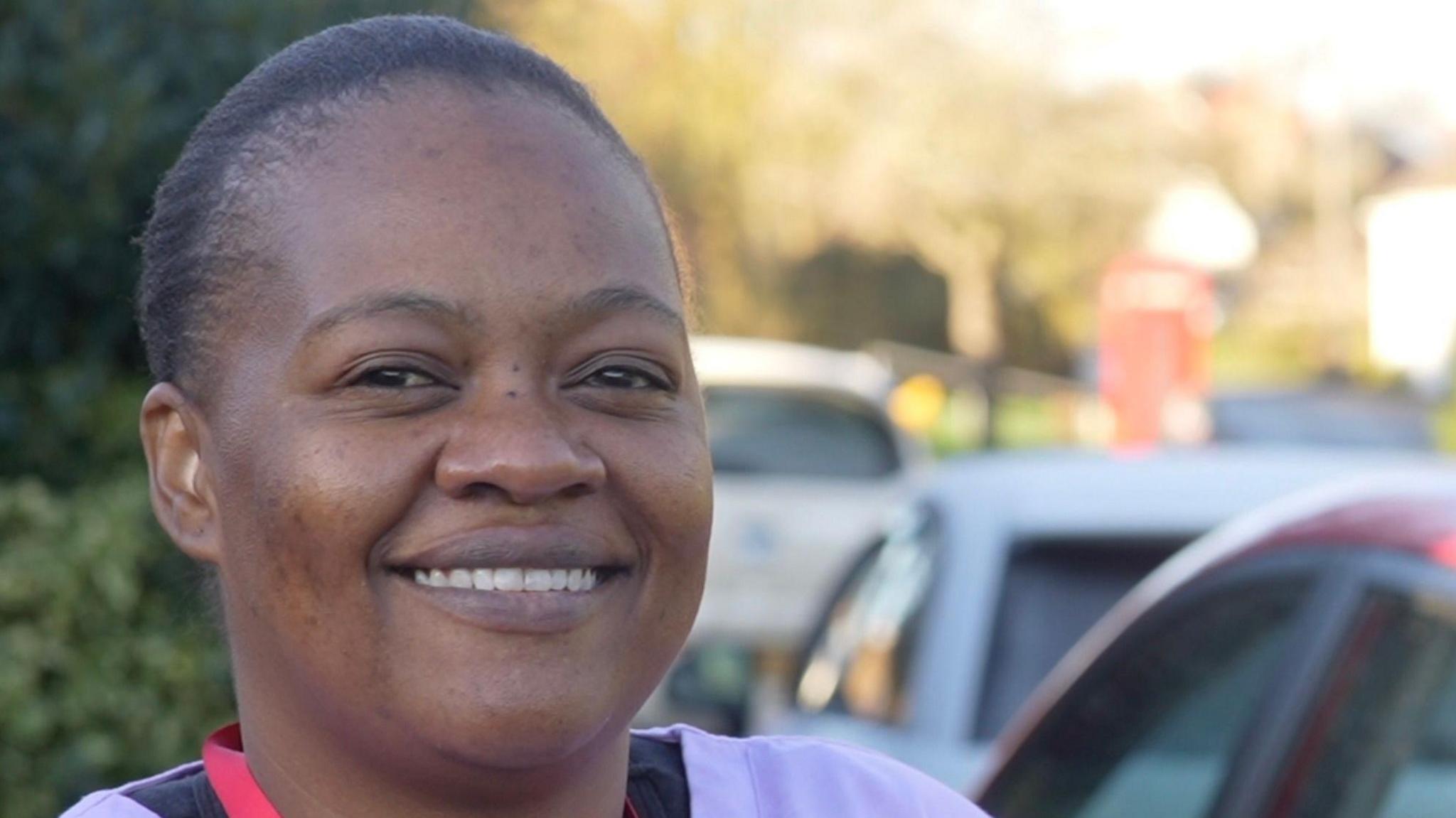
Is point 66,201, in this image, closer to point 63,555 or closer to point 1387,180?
point 63,555

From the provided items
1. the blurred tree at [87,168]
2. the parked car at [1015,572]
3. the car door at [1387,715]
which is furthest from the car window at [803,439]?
the car door at [1387,715]

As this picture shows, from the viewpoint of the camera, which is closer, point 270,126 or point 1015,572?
point 270,126

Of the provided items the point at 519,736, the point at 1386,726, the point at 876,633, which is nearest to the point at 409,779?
the point at 519,736

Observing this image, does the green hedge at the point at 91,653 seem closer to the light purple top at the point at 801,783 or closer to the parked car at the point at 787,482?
the light purple top at the point at 801,783

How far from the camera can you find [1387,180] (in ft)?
205

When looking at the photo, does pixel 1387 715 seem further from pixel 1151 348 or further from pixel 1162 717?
pixel 1151 348

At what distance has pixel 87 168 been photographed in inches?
182

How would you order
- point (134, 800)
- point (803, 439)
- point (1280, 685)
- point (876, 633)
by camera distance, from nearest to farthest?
point (134, 800)
point (1280, 685)
point (876, 633)
point (803, 439)

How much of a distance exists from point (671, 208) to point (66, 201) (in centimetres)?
289

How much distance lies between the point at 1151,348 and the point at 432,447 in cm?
1528

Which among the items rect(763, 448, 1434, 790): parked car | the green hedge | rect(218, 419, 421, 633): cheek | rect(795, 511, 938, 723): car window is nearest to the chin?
rect(218, 419, 421, 633): cheek

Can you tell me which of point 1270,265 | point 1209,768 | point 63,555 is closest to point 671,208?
point 1209,768

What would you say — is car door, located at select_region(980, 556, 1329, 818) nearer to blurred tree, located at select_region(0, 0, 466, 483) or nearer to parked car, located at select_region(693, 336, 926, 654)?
blurred tree, located at select_region(0, 0, 466, 483)

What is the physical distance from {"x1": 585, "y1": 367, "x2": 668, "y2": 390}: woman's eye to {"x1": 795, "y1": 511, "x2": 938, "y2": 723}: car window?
3.12 m
